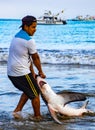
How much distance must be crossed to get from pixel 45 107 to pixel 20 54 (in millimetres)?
1966

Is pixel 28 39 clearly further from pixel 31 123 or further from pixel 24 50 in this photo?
pixel 31 123

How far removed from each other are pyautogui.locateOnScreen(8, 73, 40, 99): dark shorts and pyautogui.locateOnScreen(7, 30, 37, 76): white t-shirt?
0.08m

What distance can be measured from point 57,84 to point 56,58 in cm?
955

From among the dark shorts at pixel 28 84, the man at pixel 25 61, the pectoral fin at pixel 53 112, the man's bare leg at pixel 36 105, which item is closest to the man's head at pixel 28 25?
the man at pixel 25 61

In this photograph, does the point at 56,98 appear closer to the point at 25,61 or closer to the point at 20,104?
the point at 20,104

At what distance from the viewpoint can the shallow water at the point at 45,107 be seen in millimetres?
8305

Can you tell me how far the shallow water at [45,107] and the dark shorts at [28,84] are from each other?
53cm

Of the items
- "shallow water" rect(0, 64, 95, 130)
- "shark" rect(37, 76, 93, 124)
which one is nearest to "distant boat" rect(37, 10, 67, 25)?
"shallow water" rect(0, 64, 95, 130)

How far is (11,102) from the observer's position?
10.5 metres

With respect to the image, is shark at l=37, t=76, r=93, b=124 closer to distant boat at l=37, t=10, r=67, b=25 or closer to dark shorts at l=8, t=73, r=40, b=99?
dark shorts at l=8, t=73, r=40, b=99

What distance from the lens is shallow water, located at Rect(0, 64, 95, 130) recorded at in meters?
8.30

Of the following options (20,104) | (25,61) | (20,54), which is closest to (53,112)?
(20,104)

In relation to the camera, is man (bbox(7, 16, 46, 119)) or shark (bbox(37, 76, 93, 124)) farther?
shark (bbox(37, 76, 93, 124))

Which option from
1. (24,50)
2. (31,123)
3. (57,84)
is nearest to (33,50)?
(24,50)
